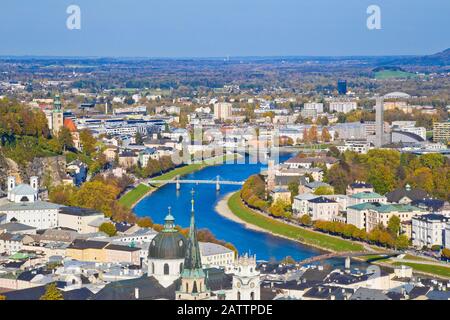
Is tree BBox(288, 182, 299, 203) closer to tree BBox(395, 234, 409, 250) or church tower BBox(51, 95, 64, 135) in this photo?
tree BBox(395, 234, 409, 250)

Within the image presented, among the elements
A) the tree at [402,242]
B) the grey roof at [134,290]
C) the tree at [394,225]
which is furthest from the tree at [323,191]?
the grey roof at [134,290]

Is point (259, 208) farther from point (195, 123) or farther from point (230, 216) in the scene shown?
point (195, 123)

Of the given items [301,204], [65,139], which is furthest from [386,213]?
[65,139]

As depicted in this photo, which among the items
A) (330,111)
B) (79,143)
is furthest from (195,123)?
(79,143)

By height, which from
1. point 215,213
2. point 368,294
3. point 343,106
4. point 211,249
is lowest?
point 343,106

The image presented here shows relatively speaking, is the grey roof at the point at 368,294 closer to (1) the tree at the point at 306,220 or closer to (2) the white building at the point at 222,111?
(1) the tree at the point at 306,220

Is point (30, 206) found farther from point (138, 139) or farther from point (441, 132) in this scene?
point (441, 132)
